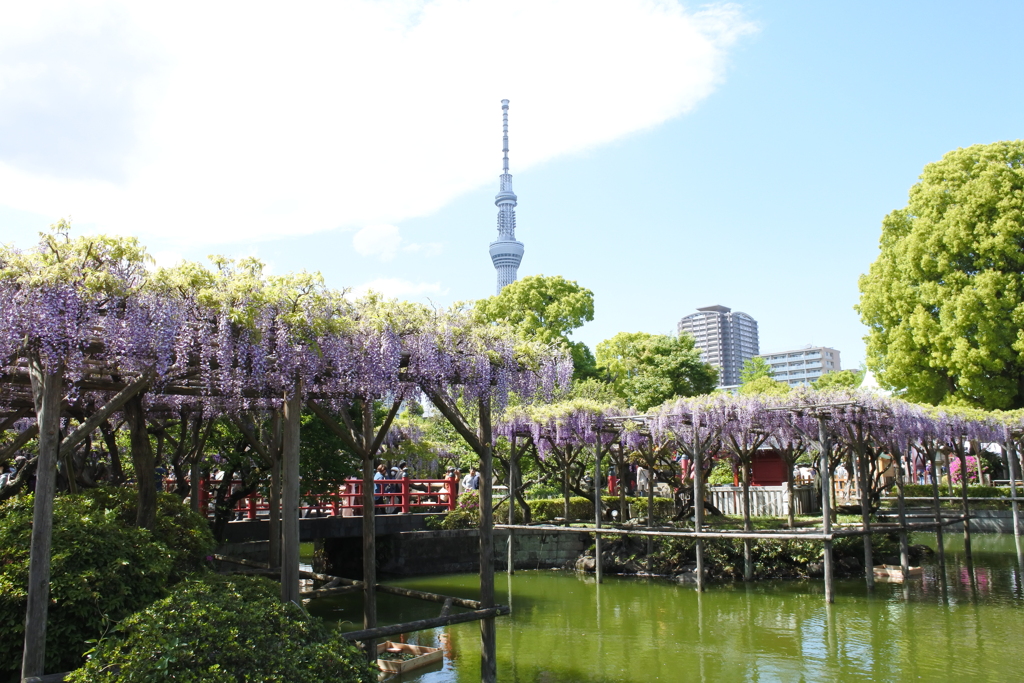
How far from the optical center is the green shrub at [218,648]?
4.95 meters

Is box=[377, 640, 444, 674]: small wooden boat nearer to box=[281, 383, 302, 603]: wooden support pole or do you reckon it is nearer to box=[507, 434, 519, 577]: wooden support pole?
box=[281, 383, 302, 603]: wooden support pole

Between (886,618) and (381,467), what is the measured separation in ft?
43.7

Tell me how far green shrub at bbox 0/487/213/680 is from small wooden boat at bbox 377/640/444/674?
10.5 ft

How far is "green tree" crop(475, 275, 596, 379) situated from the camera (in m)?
35.5

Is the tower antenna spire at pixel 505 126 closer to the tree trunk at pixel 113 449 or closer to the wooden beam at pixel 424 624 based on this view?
the tree trunk at pixel 113 449

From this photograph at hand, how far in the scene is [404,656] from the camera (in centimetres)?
977

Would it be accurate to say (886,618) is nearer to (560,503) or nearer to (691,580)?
(691,580)

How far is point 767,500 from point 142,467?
16468mm

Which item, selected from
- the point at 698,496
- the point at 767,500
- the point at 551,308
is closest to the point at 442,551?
the point at 698,496

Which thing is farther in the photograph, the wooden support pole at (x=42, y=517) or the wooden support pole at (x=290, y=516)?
the wooden support pole at (x=290, y=516)

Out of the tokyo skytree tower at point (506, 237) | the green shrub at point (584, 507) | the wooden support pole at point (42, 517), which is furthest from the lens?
the tokyo skytree tower at point (506, 237)

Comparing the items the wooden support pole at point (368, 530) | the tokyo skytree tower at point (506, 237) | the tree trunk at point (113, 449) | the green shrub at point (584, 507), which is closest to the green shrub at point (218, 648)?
the wooden support pole at point (368, 530)

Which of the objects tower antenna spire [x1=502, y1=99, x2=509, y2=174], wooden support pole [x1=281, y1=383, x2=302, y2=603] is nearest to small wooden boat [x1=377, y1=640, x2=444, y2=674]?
wooden support pole [x1=281, y1=383, x2=302, y2=603]

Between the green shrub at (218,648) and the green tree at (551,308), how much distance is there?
29.5 m
